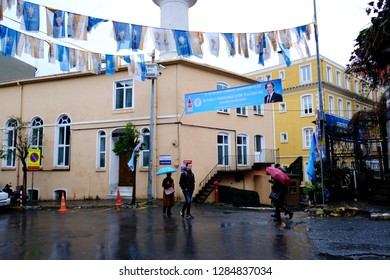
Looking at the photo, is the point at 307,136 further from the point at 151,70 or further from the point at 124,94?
the point at 151,70

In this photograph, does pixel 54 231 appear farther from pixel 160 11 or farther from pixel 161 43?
pixel 160 11

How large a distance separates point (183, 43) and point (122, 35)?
6.80ft

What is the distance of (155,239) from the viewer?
25.3ft

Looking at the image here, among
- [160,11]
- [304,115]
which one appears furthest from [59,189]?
[304,115]

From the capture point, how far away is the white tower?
23609mm

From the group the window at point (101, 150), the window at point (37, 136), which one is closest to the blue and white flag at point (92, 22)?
the window at point (101, 150)

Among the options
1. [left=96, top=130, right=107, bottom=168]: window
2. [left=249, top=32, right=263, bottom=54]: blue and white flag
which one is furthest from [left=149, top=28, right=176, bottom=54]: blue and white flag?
[left=96, top=130, right=107, bottom=168]: window

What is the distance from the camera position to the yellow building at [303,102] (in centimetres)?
3481

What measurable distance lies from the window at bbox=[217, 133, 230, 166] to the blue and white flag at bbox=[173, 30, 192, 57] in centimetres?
907

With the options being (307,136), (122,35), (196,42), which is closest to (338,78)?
(307,136)

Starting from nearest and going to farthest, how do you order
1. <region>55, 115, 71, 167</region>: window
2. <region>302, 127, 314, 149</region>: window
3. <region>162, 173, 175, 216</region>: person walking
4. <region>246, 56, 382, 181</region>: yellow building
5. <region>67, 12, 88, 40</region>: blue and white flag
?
<region>67, 12, 88, 40</region>: blue and white flag
<region>162, 173, 175, 216</region>: person walking
<region>55, 115, 71, 167</region>: window
<region>302, 127, 314, 149</region>: window
<region>246, 56, 382, 181</region>: yellow building

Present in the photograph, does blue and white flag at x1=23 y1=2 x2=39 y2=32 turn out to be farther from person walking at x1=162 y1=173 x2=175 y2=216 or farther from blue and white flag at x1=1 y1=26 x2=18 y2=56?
person walking at x1=162 y1=173 x2=175 y2=216

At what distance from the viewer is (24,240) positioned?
26.4 feet

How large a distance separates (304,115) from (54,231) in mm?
30460
